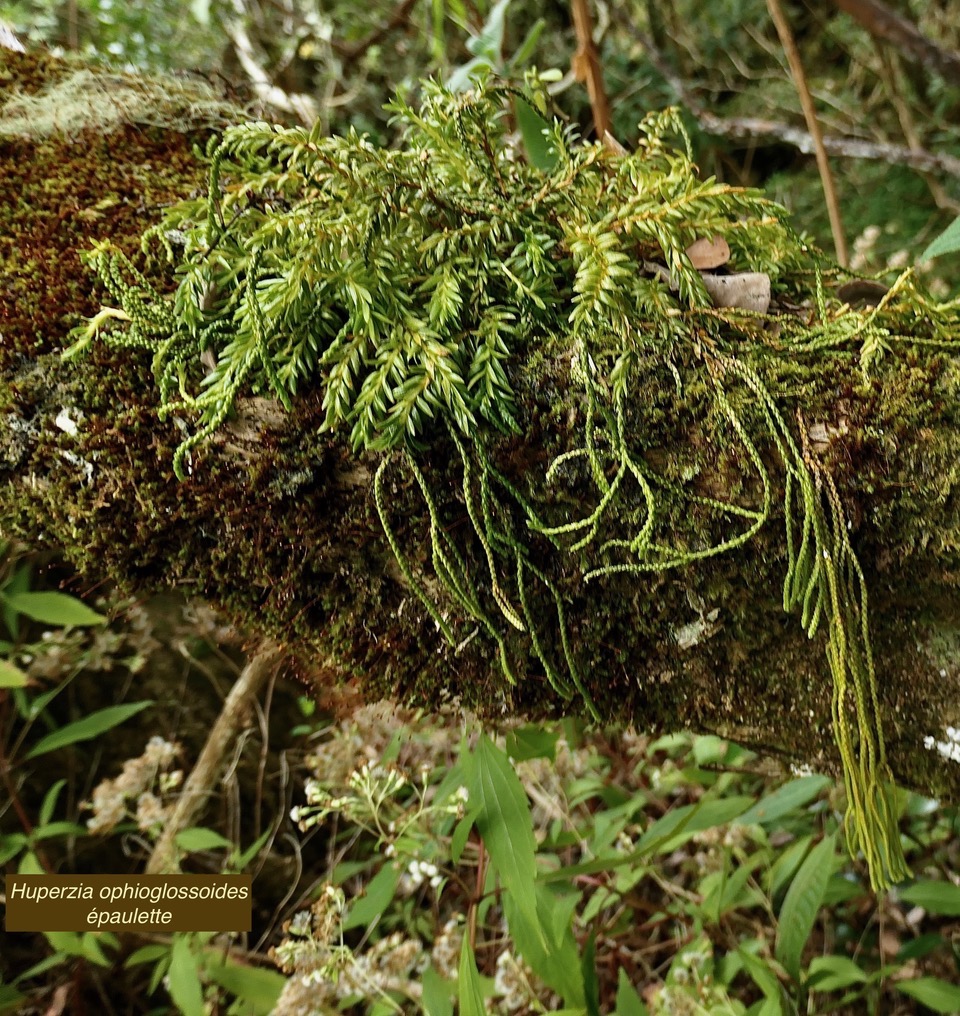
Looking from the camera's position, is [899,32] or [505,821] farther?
[899,32]

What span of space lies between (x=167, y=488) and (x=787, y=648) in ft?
2.31

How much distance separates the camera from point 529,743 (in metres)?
0.97

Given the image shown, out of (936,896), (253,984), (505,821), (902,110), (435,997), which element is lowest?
(253,984)

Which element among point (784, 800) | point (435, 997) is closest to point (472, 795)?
point (435, 997)

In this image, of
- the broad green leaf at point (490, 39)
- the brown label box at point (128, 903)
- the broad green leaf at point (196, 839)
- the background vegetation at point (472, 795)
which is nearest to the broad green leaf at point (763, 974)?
the background vegetation at point (472, 795)

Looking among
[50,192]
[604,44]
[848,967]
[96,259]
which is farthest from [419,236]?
[604,44]

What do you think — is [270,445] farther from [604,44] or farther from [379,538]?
[604,44]

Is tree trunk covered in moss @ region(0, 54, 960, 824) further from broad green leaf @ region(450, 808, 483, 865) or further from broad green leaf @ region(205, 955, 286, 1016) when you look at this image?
broad green leaf @ region(205, 955, 286, 1016)

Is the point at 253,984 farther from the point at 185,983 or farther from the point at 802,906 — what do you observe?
the point at 802,906

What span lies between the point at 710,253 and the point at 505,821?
2.42ft

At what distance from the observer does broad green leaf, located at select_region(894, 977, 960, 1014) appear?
123 cm

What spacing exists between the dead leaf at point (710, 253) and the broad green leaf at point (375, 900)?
117cm

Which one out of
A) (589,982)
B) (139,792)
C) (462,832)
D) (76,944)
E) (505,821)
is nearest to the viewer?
(505,821)

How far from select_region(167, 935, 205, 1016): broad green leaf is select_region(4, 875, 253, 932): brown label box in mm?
77
